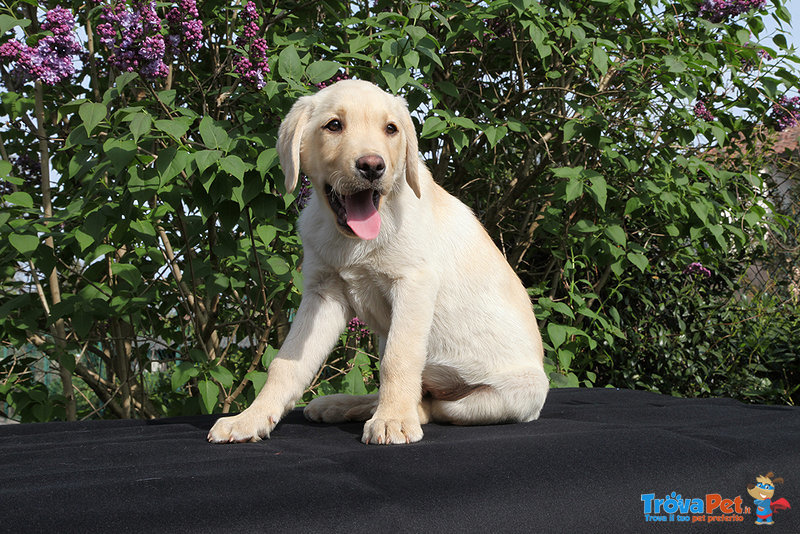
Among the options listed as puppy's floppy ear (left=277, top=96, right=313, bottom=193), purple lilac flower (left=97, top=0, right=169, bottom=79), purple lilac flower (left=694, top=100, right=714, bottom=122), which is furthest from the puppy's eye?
purple lilac flower (left=694, top=100, right=714, bottom=122)

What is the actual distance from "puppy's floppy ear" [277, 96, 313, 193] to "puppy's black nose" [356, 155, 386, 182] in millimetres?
309

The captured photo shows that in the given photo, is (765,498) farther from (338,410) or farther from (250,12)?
(250,12)

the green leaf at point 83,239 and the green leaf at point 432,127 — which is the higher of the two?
the green leaf at point 432,127

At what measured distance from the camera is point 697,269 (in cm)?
519

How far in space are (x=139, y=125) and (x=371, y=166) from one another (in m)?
1.08

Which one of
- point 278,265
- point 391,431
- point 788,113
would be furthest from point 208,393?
point 788,113

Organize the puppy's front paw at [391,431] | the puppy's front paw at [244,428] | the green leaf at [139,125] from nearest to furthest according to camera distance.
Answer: the puppy's front paw at [391,431] < the puppy's front paw at [244,428] < the green leaf at [139,125]

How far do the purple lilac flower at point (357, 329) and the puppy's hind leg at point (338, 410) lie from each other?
112cm

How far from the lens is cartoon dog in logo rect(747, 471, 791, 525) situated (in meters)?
1.68

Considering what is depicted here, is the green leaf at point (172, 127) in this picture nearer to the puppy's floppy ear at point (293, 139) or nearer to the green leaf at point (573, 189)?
the puppy's floppy ear at point (293, 139)

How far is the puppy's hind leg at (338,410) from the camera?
111 inches

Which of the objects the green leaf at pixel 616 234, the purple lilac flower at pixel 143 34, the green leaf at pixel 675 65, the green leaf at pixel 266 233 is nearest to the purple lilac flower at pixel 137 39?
the purple lilac flower at pixel 143 34

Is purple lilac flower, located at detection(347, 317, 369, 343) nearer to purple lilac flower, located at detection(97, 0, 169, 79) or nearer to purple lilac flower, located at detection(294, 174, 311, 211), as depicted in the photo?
purple lilac flower, located at detection(294, 174, 311, 211)

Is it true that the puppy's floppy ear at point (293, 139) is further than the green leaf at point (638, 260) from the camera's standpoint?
No
